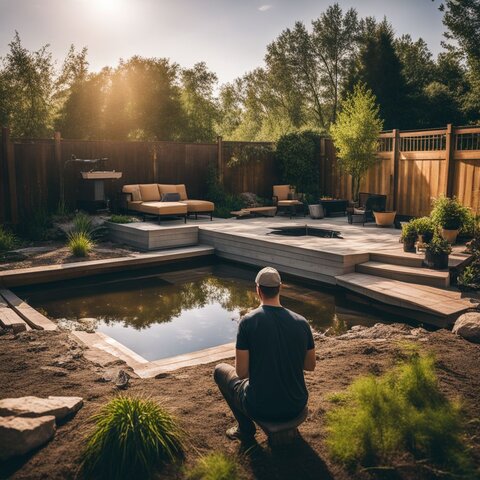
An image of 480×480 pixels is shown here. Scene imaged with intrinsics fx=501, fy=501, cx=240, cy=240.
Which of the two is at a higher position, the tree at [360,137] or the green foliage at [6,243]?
the tree at [360,137]

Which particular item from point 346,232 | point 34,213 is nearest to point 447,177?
point 346,232

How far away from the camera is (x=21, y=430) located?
2.66 m

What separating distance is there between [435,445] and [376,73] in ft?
76.7

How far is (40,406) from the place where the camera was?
299 centimetres

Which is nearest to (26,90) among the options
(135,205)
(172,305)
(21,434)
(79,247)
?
(135,205)

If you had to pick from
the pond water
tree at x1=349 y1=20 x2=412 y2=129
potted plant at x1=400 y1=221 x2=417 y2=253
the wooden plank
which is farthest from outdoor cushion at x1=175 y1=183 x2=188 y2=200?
tree at x1=349 y1=20 x2=412 y2=129

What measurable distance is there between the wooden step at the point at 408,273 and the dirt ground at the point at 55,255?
4.48 metres

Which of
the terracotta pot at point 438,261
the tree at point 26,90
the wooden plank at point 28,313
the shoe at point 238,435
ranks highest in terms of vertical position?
the tree at point 26,90

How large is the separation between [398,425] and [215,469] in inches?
41.7

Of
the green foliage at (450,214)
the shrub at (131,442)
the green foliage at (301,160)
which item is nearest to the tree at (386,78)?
the green foliage at (301,160)

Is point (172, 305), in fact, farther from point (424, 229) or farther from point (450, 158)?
point (450, 158)

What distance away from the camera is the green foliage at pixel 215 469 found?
7.88ft

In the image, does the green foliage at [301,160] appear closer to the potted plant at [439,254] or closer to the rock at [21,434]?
the potted plant at [439,254]

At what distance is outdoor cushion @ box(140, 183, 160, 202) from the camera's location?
12.5 meters
